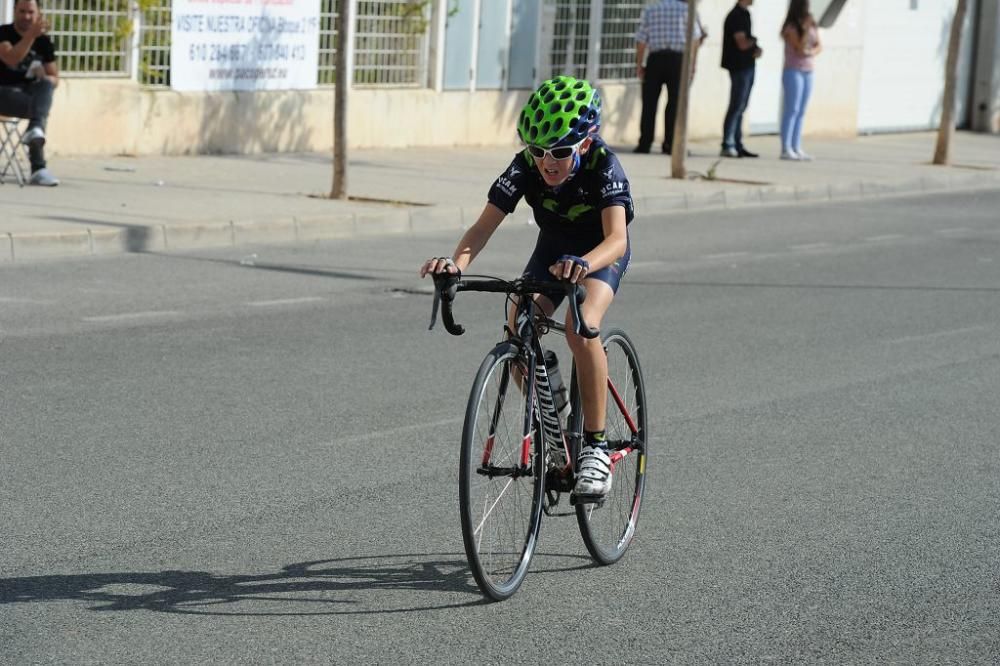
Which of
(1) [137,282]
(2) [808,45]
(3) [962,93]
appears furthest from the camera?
(3) [962,93]

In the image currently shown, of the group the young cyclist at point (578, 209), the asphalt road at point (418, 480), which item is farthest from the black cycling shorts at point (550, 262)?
the asphalt road at point (418, 480)

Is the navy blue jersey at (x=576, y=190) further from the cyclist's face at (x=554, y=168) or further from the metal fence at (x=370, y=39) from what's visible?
the metal fence at (x=370, y=39)

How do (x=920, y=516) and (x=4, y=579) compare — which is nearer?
(x=4, y=579)

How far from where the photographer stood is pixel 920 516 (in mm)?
6777

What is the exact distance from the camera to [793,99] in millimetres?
23438

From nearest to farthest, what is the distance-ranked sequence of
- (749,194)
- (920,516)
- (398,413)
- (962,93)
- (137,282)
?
(920,516) → (398,413) → (137,282) → (749,194) → (962,93)

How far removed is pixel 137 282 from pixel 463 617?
7095 millimetres

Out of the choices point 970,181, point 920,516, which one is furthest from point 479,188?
point 920,516

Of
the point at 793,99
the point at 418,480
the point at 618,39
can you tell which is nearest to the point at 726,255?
the point at 418,480

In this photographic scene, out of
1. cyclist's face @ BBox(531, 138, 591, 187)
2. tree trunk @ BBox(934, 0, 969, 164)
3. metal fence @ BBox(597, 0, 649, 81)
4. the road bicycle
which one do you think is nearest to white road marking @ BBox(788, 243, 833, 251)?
tree trunk @ BBox(934, 0, 969, 164)

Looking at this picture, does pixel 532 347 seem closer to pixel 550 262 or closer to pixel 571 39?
pixel 550 262

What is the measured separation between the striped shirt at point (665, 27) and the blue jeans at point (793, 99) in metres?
1.55

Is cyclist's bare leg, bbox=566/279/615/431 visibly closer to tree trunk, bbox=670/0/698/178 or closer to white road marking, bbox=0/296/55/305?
white road marking, bbox=0/296/55/305

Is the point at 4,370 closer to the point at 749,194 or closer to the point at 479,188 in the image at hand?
the point at 479,188
